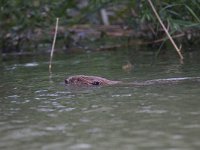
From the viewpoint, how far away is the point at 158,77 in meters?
7.20

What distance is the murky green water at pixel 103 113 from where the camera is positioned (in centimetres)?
409

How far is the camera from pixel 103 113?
5074mm

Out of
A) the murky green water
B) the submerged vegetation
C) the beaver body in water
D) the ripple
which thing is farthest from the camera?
the submerged vegetation

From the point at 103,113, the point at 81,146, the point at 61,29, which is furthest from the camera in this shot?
the point at 61,29

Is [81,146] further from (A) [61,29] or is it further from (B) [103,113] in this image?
(A) [61,29]

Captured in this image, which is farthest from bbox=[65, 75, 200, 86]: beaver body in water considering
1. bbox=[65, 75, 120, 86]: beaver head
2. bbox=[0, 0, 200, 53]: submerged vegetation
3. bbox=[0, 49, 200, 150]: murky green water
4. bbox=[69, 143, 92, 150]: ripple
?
bbox=[0, 0, 200, 53]: submerged vegetation

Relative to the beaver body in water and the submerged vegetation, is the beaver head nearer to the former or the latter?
the beaver body in water

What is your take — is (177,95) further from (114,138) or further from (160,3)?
(160,3)

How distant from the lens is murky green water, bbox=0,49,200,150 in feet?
→ 13.4

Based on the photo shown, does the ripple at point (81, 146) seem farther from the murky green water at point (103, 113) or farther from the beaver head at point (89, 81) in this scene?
the beaver head at point (89, 81)

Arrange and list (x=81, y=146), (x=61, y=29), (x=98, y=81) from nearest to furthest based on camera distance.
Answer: (x=81, y=146) → (x=98, y=81) → (x=61, y=29)

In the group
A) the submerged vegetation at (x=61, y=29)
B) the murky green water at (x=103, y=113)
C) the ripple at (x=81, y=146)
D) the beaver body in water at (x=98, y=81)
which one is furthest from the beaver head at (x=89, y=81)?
the submerged vegetation at (x=61, y=29)

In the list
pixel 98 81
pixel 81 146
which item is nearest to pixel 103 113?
pixel 81 146

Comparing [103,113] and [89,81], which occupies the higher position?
[89,81]
